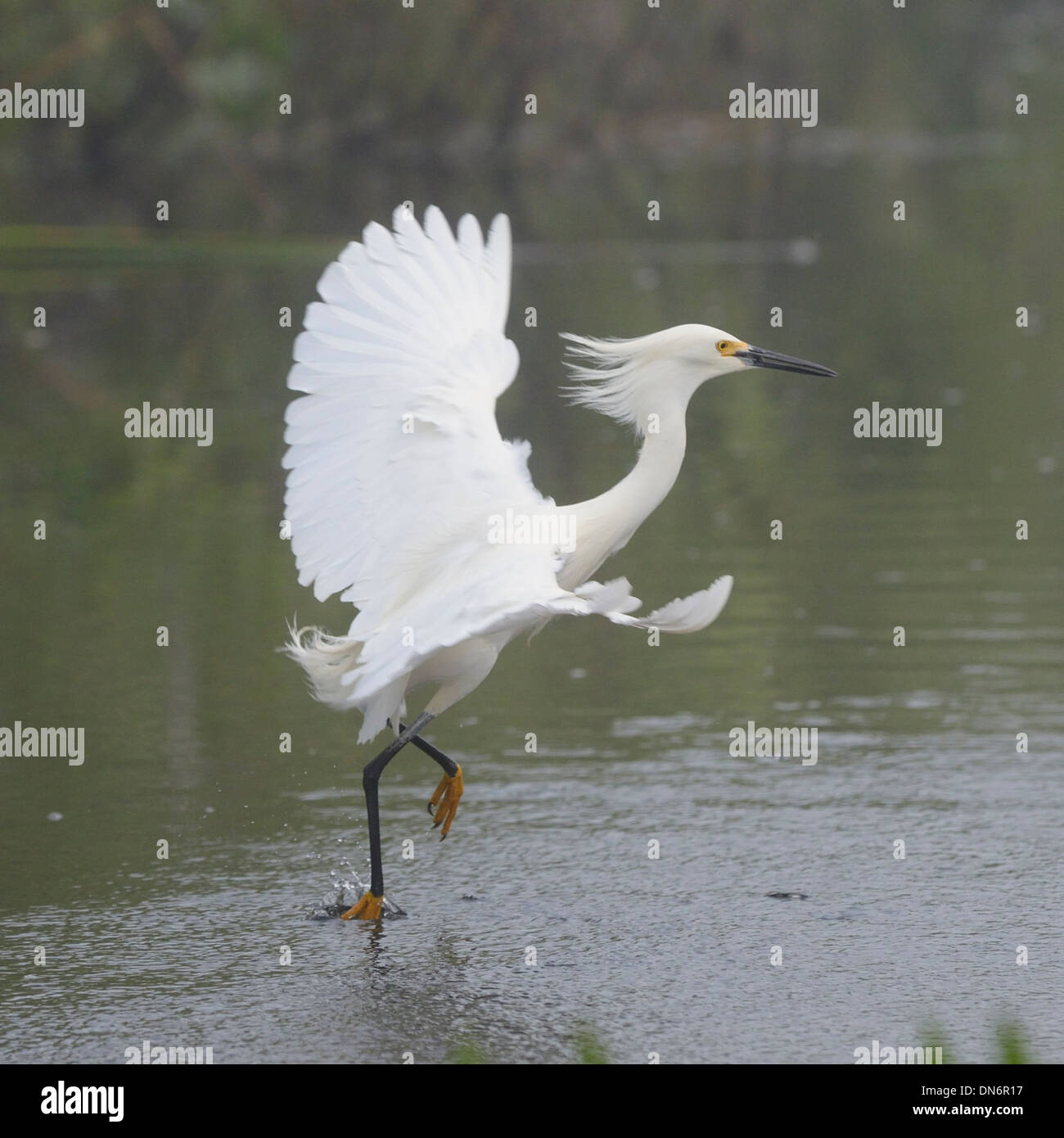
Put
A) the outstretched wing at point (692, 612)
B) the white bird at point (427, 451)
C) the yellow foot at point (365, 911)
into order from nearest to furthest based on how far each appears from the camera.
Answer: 1. the outstretched wing at point (692, 612)
2. the yellow foot at point (365, 911)
3. the white bird at point (427, 451)

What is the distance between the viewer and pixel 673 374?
7016mm

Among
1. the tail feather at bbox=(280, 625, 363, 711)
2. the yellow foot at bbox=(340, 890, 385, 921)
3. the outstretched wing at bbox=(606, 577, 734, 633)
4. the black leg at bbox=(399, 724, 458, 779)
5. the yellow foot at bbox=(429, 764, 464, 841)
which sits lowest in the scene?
the yellow foot at bbox=(340, 890, 385, 921)

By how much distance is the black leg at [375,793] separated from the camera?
6.46 metres

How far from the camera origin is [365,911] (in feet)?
21.1

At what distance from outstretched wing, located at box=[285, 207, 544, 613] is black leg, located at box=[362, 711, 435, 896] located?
1.35 ft

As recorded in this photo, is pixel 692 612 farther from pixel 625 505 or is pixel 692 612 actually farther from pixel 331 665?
pixel 331 665

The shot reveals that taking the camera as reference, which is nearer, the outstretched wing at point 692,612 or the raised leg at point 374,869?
the outstretched wing at point 692,612

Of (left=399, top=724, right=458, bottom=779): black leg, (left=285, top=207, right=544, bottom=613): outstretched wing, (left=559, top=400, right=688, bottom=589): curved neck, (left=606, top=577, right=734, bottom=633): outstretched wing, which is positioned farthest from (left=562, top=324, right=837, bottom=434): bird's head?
(left=399, top=724, right=458, bottom=779): black leg

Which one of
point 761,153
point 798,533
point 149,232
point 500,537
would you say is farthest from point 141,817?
point 761,153

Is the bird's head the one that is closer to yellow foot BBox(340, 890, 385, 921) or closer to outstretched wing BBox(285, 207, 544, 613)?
outstretched wing BBox(285, 207, 544, 613)

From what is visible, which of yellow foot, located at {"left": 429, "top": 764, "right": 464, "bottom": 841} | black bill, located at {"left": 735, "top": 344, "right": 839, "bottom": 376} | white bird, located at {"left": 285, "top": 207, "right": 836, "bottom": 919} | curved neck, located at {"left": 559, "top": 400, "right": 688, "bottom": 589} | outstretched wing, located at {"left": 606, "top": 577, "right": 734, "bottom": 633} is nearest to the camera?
outstretched wing, located at {"left": 606, "top": 577, "right": 734, "bottom": 633}

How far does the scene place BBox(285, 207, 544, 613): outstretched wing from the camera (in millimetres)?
6617

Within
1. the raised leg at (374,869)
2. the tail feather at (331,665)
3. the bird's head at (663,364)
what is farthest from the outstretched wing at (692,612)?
the tail feather at (331,665)

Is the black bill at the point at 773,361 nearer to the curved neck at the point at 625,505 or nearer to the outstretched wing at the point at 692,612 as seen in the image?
the curved neck at the point at 625,505
